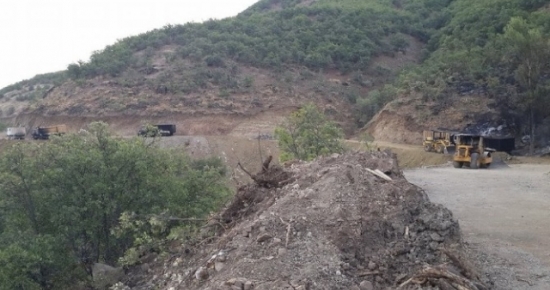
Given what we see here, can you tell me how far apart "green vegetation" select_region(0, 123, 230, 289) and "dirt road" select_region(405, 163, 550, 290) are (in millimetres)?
6817

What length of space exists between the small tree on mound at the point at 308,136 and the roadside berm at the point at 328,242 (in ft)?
39.5

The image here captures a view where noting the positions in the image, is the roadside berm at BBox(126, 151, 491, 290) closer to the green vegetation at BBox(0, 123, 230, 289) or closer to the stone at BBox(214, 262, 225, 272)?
the stone at BBox(214, 262, 225, 272)

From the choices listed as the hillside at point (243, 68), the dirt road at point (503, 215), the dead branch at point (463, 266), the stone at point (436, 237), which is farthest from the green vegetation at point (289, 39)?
the dead branch at point (463, 266)

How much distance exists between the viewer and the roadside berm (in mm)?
6508

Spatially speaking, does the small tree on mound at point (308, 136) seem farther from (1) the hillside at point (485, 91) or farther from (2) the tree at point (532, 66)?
(1) the hillside at point (485, 91)

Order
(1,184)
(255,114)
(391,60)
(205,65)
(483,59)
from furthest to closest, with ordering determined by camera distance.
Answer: (391,60) < (205,65) < (255,114) < (483,59) < (1,184)

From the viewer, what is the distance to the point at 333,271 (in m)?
6.50

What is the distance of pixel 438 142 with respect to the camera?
98.6 ft

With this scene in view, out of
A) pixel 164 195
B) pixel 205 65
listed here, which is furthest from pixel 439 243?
pixel 205 65

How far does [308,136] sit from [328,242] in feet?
50.4

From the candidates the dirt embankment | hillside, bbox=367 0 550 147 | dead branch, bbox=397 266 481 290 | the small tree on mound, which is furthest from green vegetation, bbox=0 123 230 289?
hillside, bbox=367 0 550 147

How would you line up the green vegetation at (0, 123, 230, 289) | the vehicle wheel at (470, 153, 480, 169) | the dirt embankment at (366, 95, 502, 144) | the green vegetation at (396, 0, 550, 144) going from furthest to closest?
the dirt embankment at (366, 95, 502, 144), the green vegetation at (396, 0, 550, 144), the vehicle wheel at (470, 153, 480, 169), the green vegetation at (0, 123, 230, 289)

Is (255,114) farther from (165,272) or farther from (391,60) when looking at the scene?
(165,272)

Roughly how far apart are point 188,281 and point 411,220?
3.36 m
